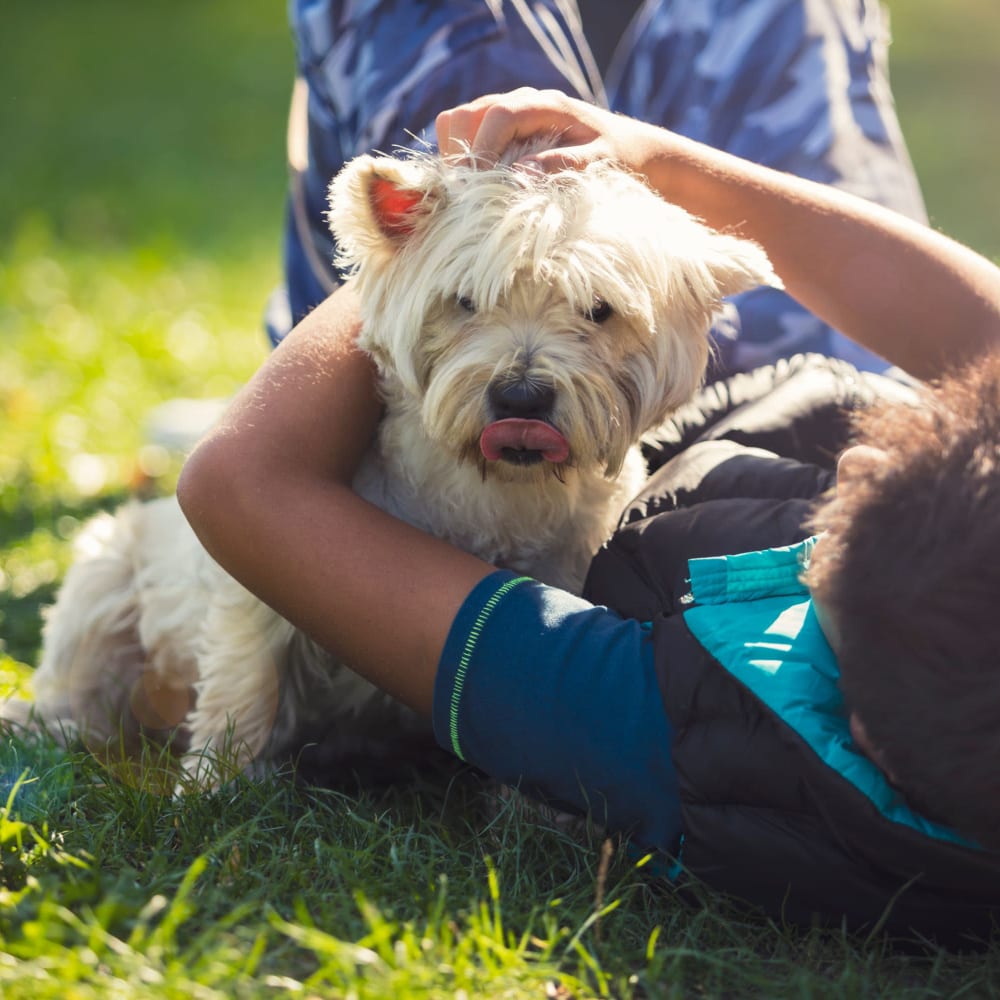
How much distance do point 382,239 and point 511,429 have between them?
0.42 meters

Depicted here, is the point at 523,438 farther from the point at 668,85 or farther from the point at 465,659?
the point at 668,85

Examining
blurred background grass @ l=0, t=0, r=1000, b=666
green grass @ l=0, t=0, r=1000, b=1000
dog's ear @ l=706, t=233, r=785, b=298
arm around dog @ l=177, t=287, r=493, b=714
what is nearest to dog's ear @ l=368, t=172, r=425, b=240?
arm around dog @ l=177, t=287, r=493, b=714

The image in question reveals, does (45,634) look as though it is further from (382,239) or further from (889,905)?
(889,905)

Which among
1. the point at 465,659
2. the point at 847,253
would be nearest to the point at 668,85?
the point at 847,253

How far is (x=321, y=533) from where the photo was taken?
214 cm

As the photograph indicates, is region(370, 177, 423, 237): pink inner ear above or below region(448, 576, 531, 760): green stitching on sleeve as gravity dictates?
above

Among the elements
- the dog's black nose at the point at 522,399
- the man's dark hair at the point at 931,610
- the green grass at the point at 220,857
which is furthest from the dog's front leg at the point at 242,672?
the man's dark hair at the point at 931,610

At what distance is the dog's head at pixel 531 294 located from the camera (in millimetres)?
2117

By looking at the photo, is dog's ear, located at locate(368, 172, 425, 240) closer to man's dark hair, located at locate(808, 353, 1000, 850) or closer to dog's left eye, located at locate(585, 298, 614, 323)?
dog's left eye, located at locate(585, 298, 614, 323)

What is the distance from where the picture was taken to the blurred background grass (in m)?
4.70

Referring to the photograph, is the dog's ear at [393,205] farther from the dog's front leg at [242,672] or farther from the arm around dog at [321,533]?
the dog's front leg at [242,672]

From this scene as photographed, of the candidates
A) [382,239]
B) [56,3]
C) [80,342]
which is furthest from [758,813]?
[56,3]

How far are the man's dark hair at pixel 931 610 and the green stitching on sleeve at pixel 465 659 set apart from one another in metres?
0.53

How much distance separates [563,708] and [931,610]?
56cm
